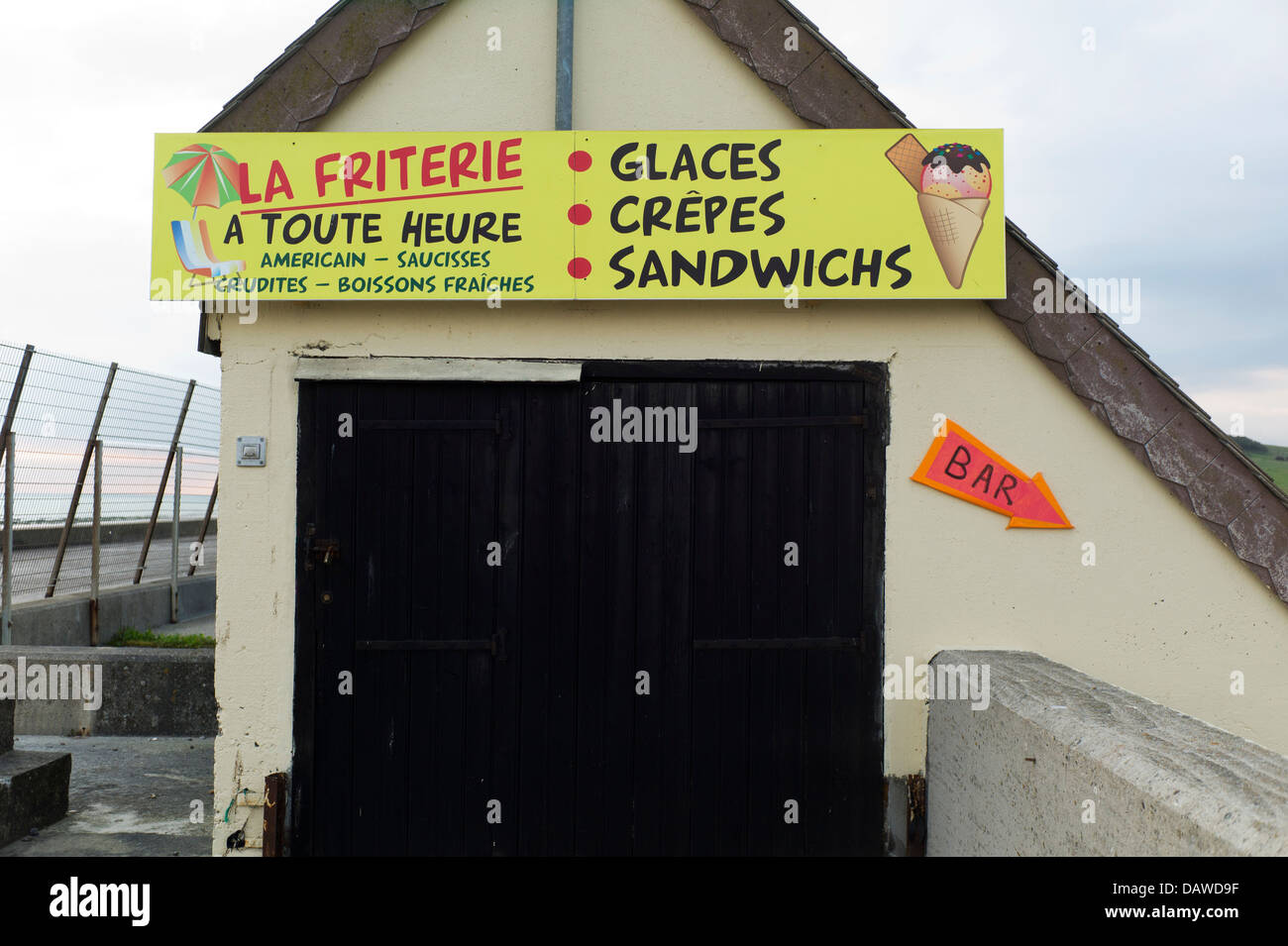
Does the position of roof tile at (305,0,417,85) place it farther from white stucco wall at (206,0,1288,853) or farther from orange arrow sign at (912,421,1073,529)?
orange arrow sign at (912,421,1073,529)

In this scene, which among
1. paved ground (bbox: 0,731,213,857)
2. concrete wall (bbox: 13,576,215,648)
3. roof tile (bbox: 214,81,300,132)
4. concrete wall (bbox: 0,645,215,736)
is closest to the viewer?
roof tile (bbox: 214,81,300,132)

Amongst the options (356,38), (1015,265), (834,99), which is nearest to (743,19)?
(834,99)

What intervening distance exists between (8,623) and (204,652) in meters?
2.31

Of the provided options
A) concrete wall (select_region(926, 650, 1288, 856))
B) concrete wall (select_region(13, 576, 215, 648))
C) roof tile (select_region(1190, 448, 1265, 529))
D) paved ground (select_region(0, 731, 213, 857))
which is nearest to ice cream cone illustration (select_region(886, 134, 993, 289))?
roof tile (select_region(1190, 448, 1265, 529))

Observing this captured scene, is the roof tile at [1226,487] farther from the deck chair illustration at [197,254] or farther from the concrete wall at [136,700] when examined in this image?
Answer: the concrete wall at [136,700]

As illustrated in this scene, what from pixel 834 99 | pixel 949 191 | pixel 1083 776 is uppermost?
pixel 834 99

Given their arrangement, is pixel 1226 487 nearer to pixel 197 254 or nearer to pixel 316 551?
pixel 316 551

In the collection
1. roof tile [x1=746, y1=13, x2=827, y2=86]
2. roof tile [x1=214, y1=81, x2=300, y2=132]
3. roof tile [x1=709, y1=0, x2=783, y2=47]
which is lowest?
roof tile [x1=214, y1=81, x2=300, y2=132]

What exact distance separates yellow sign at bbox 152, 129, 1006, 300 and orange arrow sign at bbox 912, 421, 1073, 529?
740 mm

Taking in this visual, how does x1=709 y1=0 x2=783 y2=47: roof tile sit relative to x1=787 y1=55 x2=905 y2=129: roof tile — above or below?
above

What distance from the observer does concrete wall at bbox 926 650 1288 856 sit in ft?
7.34

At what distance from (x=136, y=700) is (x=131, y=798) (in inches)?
49.8

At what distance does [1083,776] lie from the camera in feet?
9.12
